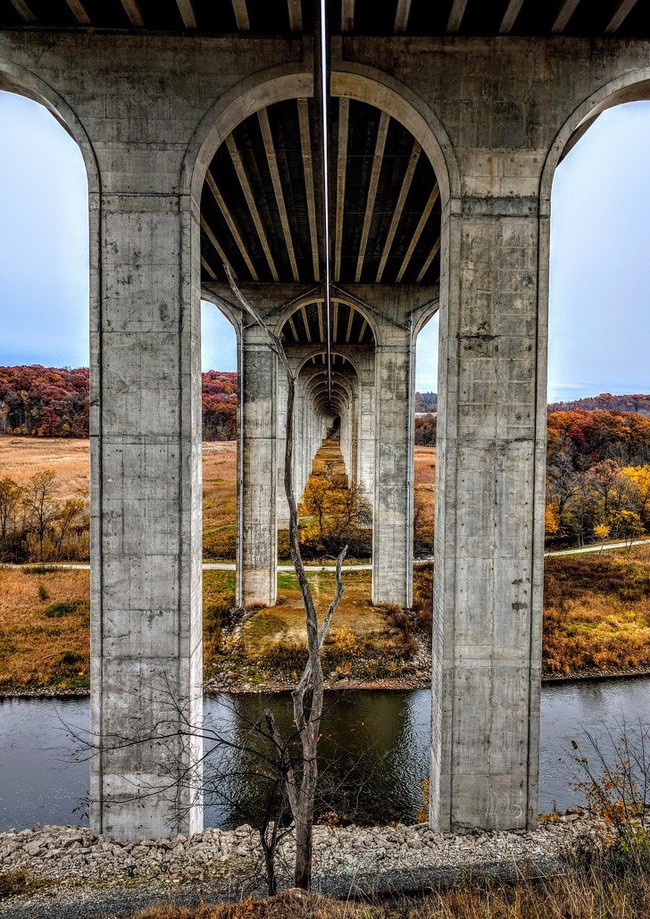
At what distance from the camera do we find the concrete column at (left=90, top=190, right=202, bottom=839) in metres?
8.43

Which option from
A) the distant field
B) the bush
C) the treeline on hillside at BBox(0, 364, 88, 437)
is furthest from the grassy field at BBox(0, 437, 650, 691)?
the treeline on hillside at BBox(0, 364, 88, 437)

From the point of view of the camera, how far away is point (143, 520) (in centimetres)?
854

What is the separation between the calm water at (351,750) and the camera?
10.5m

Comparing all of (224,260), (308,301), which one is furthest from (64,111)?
(308,301)

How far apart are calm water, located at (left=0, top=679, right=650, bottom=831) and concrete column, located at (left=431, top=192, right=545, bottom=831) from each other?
214cm

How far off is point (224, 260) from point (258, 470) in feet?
42.7

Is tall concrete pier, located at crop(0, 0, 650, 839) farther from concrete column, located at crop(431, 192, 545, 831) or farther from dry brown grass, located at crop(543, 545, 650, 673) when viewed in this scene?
dry brown grass, located at crop(543, 545, 650, 673)

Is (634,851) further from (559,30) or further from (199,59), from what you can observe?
(199,59)

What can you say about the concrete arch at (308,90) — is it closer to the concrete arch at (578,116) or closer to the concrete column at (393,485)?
the concrete arch at (578,116)

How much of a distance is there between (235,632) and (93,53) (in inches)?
642

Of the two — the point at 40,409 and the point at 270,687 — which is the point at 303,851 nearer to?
the point at 270,687

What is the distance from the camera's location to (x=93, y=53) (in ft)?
27.1

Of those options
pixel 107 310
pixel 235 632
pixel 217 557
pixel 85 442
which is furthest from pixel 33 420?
pixel 107 310

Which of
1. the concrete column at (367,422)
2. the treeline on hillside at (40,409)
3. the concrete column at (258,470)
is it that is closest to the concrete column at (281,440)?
the concrete column at (258,470)
